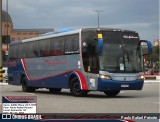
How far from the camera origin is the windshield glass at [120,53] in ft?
64.7

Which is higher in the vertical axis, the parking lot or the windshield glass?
the windshield glass

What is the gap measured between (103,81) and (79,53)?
5.86 feet

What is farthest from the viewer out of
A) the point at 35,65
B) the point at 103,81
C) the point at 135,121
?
the point at 35,65

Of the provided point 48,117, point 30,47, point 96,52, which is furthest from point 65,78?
point 48,117

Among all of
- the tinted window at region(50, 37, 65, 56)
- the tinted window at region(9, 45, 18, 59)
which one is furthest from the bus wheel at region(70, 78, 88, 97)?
the tinted window at region(9, 45, 18, 59)

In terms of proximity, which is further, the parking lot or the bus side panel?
the bus side panel

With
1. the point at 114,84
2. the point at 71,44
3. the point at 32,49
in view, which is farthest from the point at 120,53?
the point at 32,49

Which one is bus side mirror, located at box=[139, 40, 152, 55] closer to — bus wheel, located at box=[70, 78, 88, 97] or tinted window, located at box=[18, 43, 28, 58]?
bus wheel, located at box=[70, 78, 88, 97]

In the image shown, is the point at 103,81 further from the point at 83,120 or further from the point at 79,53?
the point at 83,120

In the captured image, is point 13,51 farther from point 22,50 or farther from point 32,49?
point 32,49

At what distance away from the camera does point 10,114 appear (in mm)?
4301

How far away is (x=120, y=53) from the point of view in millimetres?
20016

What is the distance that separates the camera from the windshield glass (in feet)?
64.7

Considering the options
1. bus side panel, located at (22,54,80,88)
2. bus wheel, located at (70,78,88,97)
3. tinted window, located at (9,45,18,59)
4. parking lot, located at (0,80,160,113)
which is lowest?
parking lot, located at (0,80,160,113)
